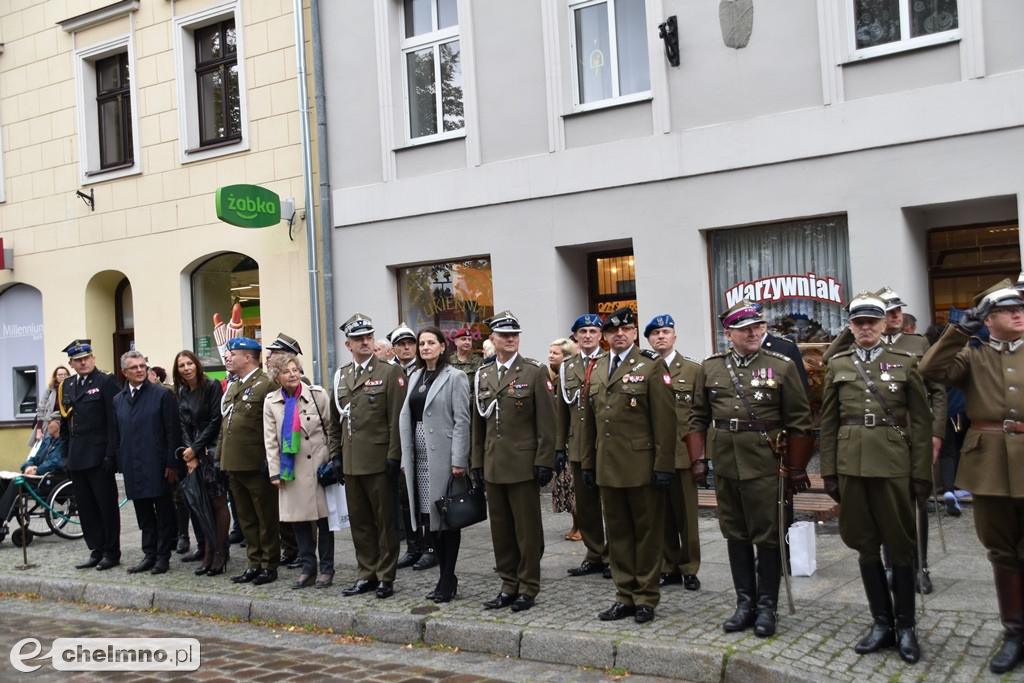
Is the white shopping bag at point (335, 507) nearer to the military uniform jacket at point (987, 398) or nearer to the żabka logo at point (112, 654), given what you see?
the żabka logo at point (112, 654)

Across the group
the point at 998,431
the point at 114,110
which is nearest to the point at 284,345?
the point at 998,431

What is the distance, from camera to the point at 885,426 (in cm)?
587

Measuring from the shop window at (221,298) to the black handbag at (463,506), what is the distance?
9036mm

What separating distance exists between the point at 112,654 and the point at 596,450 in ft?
12.3

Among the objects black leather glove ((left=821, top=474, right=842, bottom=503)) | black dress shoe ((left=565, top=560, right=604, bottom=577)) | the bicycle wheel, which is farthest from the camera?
the bicycle wheel

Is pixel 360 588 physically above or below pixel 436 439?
below

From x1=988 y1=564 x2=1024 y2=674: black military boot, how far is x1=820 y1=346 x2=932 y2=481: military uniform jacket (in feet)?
2.16

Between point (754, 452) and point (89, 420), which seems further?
point (89, 420)

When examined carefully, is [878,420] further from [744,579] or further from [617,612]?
[617,612]

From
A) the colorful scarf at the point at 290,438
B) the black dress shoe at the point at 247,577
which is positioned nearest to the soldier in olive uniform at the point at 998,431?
the colorful scarf at the point at 290,438

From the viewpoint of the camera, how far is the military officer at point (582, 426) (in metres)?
8.17

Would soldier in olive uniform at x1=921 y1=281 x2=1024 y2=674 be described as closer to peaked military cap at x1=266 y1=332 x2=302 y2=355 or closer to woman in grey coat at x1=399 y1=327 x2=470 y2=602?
woman in grey coat at x1=399 y1=327 x2=470 y2=602

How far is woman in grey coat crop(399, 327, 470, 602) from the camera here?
7.75 metres

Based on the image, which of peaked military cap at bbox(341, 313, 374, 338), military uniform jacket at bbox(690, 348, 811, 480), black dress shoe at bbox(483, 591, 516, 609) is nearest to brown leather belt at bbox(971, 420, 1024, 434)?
military uniform jacket at bbox(690, 348, 811, 480)
